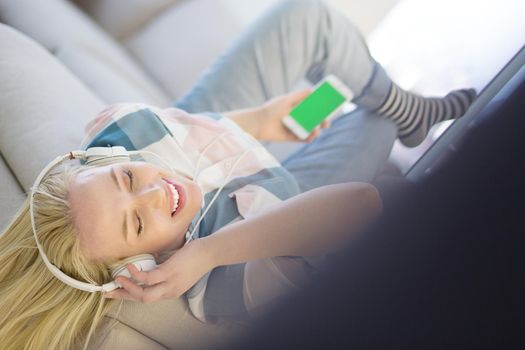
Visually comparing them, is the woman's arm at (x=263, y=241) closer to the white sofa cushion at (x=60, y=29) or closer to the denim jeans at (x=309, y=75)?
the denim jeans at (x=309, y=75)

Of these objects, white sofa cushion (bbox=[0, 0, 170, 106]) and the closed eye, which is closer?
the closed eye

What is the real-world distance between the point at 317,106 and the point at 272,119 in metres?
0.09

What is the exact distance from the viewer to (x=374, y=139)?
793mm

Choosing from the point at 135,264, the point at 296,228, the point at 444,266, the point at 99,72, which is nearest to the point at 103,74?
the point at 99,72

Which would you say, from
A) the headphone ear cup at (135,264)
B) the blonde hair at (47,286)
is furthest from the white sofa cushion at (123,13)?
the headphone ear cup at (135,264)

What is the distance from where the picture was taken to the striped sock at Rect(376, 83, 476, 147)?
572 mm

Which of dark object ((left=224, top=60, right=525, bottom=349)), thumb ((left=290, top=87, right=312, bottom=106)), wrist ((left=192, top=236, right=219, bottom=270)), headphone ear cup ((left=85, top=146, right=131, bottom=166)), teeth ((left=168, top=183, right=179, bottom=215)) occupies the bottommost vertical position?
headphone ear cup ((left=85, top=146, right=131, bottom=166))

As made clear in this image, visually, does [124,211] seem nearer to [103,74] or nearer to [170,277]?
[170,277]

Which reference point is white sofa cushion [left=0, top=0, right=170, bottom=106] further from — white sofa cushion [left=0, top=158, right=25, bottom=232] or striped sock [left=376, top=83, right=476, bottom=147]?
striped sock [left=376, top=83, right=476, bottom=147]

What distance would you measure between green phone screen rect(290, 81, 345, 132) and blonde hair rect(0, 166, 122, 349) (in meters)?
0.42

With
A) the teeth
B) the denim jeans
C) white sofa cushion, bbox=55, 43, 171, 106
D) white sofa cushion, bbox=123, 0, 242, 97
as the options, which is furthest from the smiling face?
white sofa cushion, bbox=123, 0, 242, 97

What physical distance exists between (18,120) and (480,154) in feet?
2.47

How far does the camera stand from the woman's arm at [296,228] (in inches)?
20.1

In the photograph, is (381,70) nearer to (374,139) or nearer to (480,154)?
(374,139)
